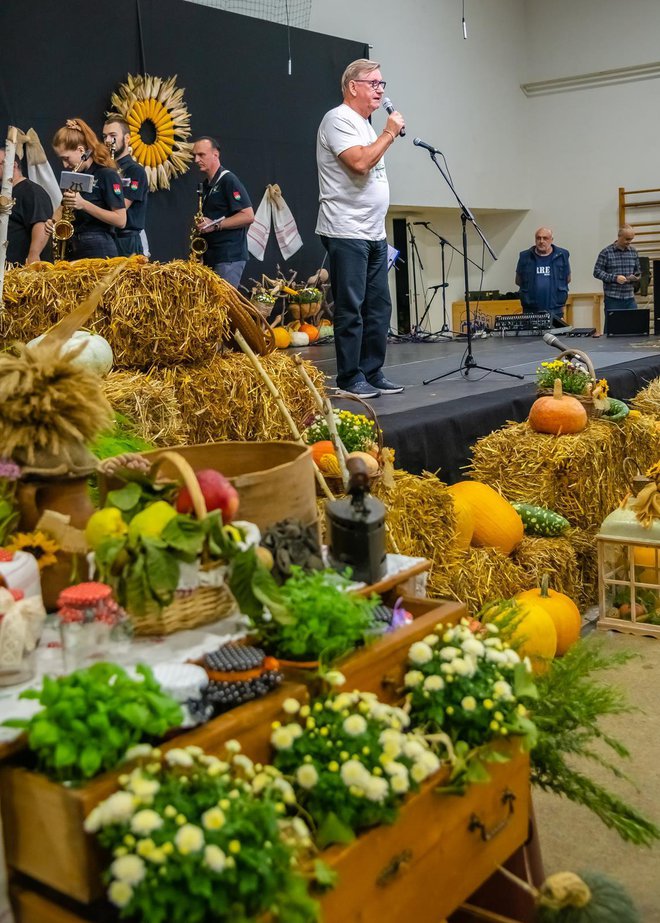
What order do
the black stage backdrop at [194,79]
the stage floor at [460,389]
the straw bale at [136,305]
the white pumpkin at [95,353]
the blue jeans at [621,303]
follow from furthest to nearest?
the blue jeans at [621,303] < the black stage backdrop at [194,79] < the stage floor at [460,389] < the straw bale at [136,305] < the white pumpkin at [95,353]

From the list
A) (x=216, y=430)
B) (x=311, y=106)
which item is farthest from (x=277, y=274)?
(x=216, y=430)

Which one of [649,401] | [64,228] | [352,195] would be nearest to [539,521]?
[352,195]

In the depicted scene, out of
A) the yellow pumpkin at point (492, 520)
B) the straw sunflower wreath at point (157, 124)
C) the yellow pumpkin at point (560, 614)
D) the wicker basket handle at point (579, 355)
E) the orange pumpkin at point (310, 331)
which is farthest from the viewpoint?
the orange pumpkin at point (310, 331)

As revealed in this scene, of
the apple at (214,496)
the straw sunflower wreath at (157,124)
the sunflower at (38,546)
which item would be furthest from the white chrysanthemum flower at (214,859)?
the straw sunflower wreath at (157,124)

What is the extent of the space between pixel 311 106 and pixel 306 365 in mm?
6015

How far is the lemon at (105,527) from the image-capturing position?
126 centimetres

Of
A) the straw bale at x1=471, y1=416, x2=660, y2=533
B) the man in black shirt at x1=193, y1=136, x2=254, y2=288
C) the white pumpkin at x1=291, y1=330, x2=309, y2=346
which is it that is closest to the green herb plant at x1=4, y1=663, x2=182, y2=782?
the straw bale at x1=471, y1=416, x2=660, y2=533

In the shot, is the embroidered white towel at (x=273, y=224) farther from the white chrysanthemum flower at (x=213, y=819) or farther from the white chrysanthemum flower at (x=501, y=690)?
the white chrysanthemum flower at (x=213, y=819)

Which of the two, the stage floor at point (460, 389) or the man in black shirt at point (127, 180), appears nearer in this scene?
the stage floor at point (460, 389)

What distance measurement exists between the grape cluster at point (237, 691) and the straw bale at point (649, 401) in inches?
158

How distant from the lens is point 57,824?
3.30 feet

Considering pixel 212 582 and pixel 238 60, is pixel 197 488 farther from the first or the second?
pixel 238 60

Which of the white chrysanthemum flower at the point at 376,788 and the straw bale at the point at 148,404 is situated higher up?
the straw bale at the point at 148,404

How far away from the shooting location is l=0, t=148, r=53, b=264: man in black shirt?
15.3 ft
